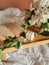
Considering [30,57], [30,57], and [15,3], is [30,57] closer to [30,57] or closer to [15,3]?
[30,57]

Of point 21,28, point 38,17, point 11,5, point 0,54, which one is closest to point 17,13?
point 11,5

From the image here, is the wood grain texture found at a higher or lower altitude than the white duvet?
higher

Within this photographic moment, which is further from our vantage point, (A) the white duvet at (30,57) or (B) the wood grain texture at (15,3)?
(B) the wood grain texture at (15,3)

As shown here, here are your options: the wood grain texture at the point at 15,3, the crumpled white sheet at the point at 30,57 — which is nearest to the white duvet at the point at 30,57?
the crumpled white sheet at the point at 30,57

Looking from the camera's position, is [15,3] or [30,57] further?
[15,3]

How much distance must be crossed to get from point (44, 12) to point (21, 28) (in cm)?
27

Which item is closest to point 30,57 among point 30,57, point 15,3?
point 30,57

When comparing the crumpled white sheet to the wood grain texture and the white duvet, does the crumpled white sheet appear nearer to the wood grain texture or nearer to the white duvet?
the white duvet

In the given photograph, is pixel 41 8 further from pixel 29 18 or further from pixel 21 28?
pixel 21 28

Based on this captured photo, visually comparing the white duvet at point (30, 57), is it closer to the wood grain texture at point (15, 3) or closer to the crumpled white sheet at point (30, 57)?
the crumpled white sheet at point (30, 57)

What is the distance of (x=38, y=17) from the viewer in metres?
1.55

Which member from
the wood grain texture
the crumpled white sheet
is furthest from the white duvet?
the wood grain texture

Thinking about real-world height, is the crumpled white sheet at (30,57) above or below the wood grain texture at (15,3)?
below

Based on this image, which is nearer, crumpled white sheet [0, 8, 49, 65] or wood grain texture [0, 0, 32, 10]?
crumpled white sheet [0, 8, 49, 65]
